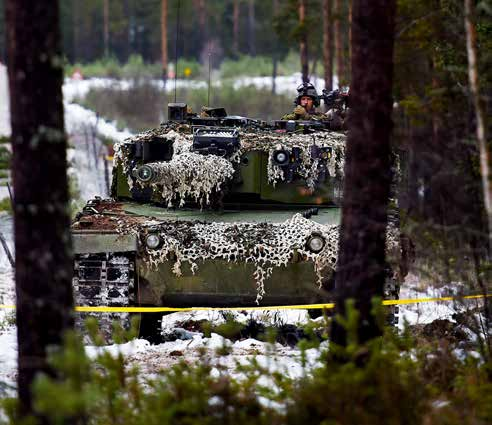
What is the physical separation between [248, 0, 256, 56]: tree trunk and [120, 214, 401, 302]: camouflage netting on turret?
4224 cm

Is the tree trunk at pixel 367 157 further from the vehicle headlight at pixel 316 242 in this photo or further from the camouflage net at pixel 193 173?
the camouflage net at pixel 193 173

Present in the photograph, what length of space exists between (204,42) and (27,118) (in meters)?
45.2

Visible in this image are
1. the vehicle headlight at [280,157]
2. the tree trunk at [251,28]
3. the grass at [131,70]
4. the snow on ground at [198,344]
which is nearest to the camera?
the snow on ground at [198,344]

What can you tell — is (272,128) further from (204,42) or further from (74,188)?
(204,42)

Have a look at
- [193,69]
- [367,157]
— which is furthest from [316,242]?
[193,69]

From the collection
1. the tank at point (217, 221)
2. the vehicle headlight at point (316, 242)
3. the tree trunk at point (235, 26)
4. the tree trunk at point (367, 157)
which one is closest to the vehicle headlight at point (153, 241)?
the tank at point (217, 221)

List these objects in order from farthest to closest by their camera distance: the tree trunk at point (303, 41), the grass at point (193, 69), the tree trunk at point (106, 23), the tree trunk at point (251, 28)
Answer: the tree trunk at point (251, 28) → the tree trunk at point (106, 23) → the grass at point (193, 69) → the tree trunk at point (303, 41)

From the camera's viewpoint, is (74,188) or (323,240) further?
(74,188)

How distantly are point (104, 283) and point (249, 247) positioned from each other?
55.8 inches

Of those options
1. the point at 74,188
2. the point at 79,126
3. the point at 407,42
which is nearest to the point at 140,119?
the point at 79,126

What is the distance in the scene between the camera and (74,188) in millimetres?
27438

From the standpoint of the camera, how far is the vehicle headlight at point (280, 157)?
38.1 feet

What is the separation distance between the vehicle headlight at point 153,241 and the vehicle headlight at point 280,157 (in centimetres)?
173

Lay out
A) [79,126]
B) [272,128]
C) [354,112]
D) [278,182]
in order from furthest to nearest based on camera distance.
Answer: [79,126]
[272,128]
[278,182]
[354,112]
